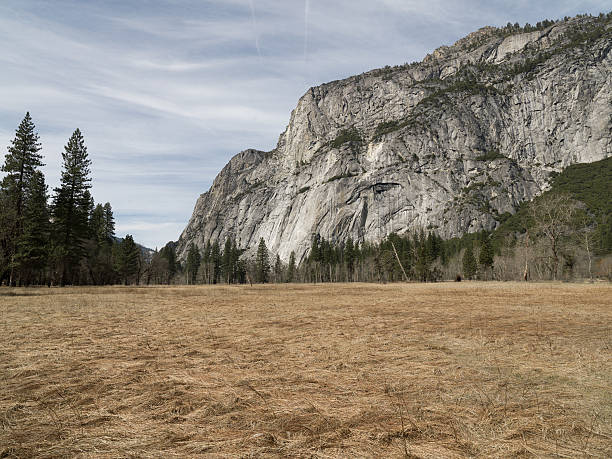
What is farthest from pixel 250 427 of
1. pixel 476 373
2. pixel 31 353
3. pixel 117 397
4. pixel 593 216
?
pixel 593 216

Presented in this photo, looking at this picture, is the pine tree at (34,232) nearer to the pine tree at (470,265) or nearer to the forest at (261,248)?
the forest at (261,248)

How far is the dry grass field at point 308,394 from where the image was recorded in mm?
3236

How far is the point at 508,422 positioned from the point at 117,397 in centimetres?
470

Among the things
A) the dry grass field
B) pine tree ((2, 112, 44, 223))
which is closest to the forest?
pine tree ((2, 112, 44, 223))

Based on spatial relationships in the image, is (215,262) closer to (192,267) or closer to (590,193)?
(192,267)

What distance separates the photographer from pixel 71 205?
139 ft

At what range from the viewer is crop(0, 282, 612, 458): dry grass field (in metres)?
3.24

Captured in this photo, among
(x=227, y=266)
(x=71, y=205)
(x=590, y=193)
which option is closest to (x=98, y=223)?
(x=71, y=205)

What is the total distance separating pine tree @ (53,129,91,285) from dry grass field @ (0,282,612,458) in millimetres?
39650

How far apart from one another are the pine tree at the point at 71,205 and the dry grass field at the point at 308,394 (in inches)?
1561

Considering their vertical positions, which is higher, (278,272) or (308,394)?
(308,394)

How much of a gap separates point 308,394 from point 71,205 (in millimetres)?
47773

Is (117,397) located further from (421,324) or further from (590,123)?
(590,123)

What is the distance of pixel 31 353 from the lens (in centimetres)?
685
